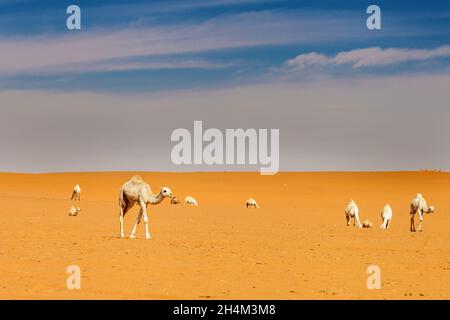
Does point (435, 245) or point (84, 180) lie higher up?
point (84, 180)

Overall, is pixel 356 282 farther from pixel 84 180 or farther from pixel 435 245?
pixel 84 180

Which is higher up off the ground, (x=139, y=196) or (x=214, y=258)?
(x=139, y=196)

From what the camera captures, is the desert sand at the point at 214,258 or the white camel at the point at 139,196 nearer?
the desert sand at the point at 214,258

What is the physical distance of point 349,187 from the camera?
3556 inches

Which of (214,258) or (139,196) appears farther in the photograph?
(139,196)

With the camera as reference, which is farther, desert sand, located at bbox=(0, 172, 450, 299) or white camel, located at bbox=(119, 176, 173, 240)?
white camel, located at bbox=(119, 176, 173, 240)

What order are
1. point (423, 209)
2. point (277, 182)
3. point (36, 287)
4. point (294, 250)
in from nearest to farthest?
point (36, 287) < point (294, 250) < point (423, 209) < point (277, 182)

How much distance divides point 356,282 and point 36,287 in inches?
256

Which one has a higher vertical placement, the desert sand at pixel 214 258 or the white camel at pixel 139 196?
the white camel at pixel 139 196

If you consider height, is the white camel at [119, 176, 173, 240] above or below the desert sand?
above
